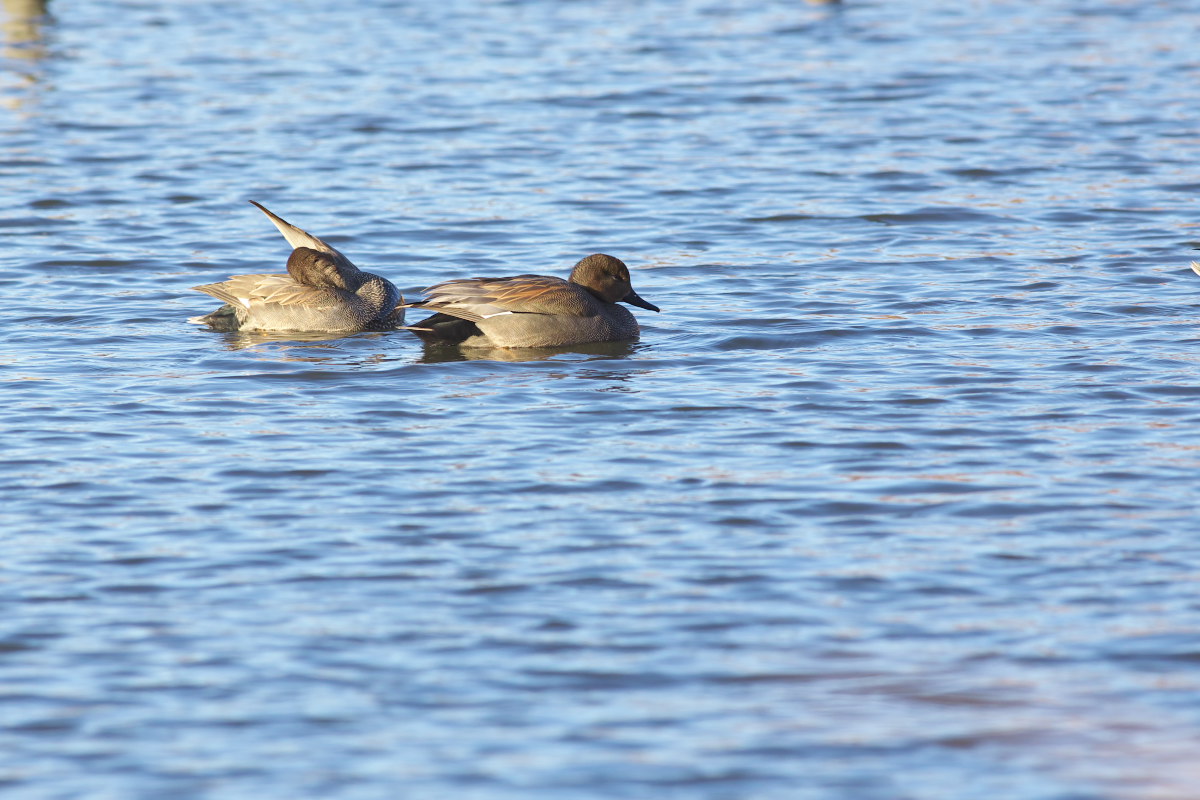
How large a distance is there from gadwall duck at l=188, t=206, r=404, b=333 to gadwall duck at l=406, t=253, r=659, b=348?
574 millimetres

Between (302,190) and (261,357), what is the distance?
5390 millimetres

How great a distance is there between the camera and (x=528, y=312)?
11.9m

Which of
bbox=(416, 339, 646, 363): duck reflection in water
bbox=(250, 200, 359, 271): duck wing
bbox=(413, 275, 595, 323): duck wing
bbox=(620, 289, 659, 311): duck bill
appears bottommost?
bbox=(416, 339, 646, 363): duck reflection in water

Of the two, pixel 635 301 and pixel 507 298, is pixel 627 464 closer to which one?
pixel 507 298

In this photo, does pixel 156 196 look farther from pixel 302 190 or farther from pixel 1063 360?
pixel 1063 360

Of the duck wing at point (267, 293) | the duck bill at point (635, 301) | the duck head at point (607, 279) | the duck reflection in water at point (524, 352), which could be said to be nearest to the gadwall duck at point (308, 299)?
the duck wing at point (267, 293)

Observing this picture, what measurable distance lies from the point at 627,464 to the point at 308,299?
158 inches

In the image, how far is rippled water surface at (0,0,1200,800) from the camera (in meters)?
6.29

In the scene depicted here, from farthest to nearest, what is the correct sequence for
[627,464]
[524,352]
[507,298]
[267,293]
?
[267,293] < [524,352] < [507,298] < [627,464]

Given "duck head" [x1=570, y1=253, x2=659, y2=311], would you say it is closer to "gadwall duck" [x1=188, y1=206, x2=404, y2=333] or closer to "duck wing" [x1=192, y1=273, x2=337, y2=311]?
"gadwall duck" [x1=188, y1=206, x2=404, y2=333]

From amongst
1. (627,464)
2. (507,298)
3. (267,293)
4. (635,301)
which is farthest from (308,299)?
(627,464)

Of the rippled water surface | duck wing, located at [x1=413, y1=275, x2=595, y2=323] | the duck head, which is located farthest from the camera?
the duck head

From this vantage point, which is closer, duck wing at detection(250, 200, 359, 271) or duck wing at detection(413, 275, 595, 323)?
duck wing at detection(413, 275, 595, 323)

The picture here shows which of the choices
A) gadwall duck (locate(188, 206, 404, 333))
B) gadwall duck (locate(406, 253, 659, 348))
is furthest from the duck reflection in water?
gadwall duck (locate(188, 206, 404, 333))
